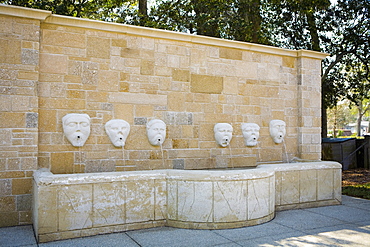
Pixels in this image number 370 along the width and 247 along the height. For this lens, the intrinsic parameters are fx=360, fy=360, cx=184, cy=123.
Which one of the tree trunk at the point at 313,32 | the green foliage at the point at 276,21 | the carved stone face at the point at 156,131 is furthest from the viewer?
the tree trunk at the point at 313,32

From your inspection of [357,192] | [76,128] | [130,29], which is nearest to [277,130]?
[357,192]

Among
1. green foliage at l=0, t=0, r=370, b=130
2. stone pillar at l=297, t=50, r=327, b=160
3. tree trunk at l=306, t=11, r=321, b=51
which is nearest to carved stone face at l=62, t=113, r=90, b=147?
stone pillar at l=297, t=50, r=327, b=160

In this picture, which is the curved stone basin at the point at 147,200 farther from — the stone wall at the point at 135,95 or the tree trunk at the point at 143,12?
the tree trunk at the point at 143,12

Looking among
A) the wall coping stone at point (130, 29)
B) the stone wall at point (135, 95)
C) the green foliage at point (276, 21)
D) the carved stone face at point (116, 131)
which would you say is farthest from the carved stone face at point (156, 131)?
the green foliage at point (276, 21)

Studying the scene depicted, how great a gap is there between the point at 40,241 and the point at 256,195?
8.47 ft

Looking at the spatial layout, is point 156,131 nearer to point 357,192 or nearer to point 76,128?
point 76,128

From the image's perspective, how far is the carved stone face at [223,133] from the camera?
20.0 feet

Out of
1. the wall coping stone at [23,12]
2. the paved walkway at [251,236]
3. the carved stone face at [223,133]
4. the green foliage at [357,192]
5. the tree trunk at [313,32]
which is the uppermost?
the tree trunk at [313,32]

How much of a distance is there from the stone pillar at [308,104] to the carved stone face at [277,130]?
49 centimetres

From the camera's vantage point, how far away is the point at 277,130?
21.9 ft

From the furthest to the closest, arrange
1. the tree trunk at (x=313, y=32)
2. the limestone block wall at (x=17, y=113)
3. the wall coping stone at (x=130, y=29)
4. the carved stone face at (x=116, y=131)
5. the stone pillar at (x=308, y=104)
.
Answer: the tree trunk at (x=313, y=32) < the stone pillar at (x=308, y=104) < the carved stone face at (x=116, y=131) < the wall coping stone at (x=130, y=29) < the limestone block wall at (x=17, y=113)

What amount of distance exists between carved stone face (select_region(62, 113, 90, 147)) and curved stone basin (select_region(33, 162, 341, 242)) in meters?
0.74

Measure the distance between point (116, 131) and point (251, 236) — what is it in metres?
2.45

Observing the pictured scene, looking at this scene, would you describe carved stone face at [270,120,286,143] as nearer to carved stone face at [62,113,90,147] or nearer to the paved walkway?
the paved walkway
